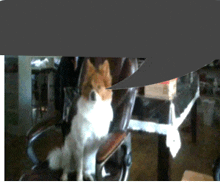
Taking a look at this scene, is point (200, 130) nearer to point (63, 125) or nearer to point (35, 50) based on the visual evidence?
point (63, 125)

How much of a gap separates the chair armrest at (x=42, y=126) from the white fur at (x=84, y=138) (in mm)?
109

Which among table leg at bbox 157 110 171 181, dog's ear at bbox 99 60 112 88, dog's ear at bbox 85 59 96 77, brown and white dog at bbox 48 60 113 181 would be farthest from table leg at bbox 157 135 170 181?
dog's ear at bbox 85 59 96 77

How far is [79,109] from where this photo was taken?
1.17m

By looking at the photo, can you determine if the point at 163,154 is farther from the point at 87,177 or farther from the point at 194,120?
the point at 87,177

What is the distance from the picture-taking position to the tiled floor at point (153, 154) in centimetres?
111

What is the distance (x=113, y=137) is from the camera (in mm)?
1144

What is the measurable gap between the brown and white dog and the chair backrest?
0.08 feet

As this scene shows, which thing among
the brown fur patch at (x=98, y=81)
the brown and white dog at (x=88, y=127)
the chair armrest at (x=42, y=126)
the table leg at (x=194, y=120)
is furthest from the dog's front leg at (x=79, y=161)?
the table leg at (x=194, y=120)

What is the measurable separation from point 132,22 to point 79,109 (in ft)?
1.91

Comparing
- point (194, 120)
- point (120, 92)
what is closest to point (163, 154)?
point (194, 120)

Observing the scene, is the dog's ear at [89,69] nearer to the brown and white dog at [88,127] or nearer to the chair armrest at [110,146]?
the brown and white dog at [88,127]

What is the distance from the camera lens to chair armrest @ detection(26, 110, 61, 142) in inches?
46.6

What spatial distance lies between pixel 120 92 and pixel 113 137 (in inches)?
Result: 10.7
